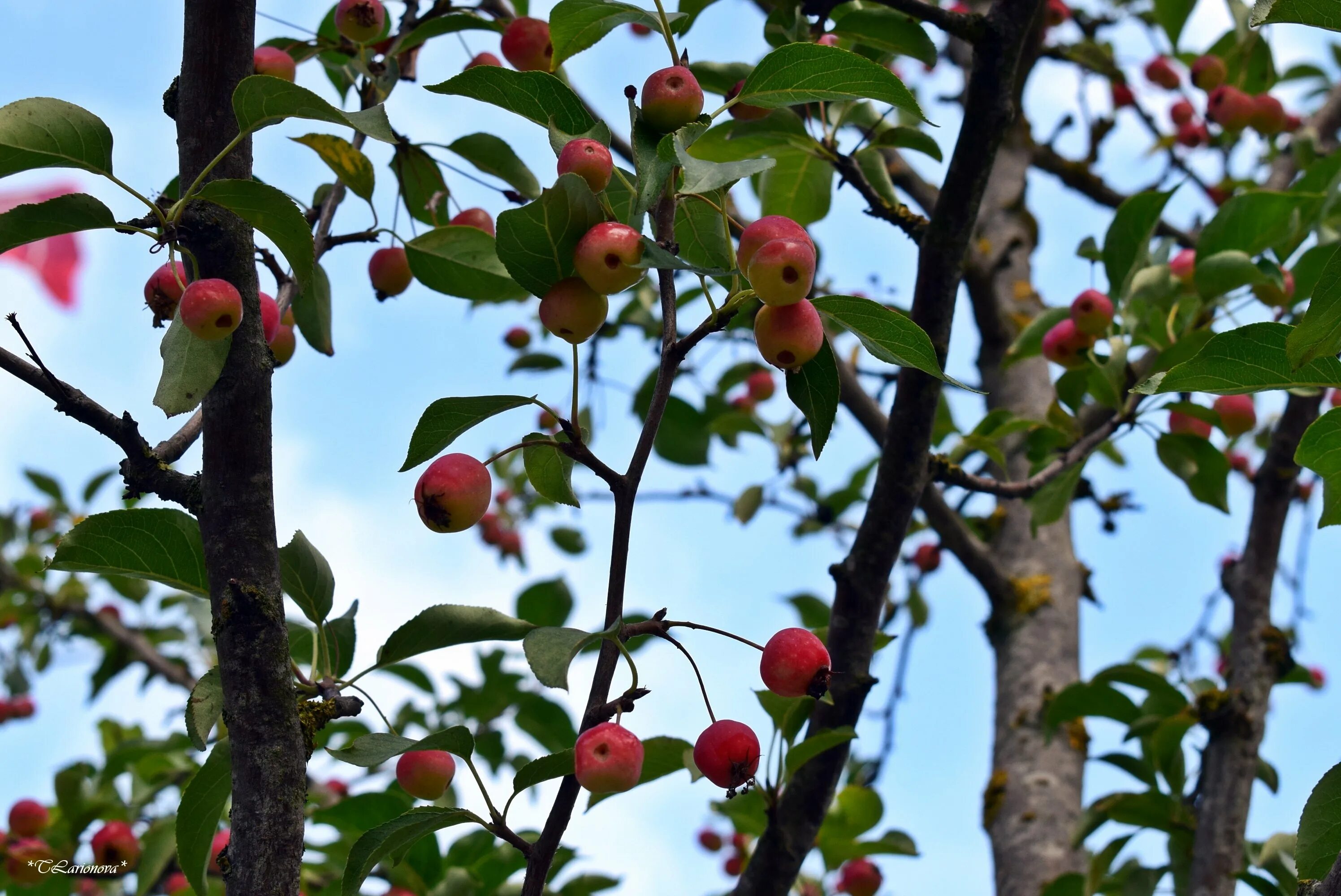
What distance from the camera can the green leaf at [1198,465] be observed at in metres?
2.42

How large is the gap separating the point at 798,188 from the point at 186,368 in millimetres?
1347

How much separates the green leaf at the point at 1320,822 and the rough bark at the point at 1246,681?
0.79m

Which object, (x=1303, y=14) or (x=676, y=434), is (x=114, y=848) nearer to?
(x=676, y=434)

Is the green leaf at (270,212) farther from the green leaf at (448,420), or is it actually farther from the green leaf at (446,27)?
the green leaf at (446,27)

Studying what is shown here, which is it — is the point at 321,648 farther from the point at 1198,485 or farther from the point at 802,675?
the point at 1198,485

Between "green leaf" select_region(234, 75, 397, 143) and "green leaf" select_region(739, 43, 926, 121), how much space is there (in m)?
0.43

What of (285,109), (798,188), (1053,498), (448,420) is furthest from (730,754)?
(1053,498)

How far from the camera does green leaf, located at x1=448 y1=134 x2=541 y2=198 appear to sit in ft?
5.79

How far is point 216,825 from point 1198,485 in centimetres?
205

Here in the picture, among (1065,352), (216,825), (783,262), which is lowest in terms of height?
(216,825)

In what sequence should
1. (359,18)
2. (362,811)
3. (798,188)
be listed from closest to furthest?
(359,18), (362,811), (798,188)

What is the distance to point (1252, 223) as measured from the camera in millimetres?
2398

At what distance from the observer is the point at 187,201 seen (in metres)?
1.26

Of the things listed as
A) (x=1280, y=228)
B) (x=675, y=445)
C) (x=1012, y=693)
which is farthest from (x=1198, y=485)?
(x=675, y=445)
